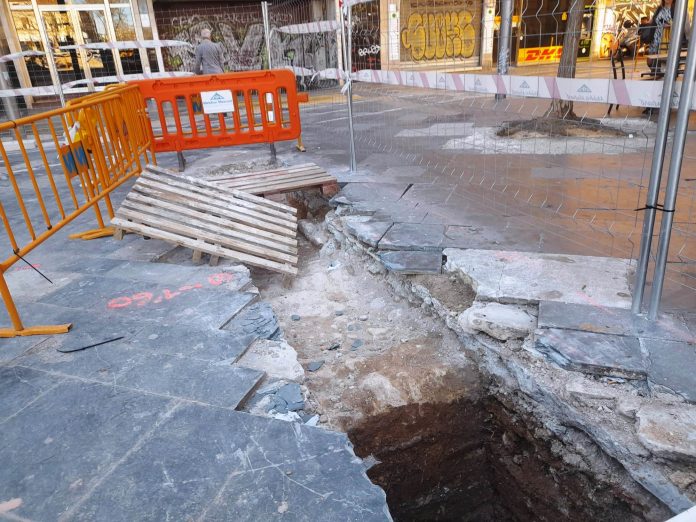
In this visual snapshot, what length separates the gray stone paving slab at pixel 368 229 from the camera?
4.43 m

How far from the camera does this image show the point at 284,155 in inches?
313

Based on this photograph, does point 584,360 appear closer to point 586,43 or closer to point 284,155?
point 586,43

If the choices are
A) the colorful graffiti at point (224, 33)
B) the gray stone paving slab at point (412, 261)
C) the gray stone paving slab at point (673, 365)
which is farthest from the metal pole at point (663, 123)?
the colorful graffiti at point (224, 33)

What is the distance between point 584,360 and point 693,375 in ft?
1.63

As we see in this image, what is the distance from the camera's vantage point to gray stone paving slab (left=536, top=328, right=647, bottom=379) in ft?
8.68

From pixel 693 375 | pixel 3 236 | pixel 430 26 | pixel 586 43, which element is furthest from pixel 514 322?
pixel 430 26

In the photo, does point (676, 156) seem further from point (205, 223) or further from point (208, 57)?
point (208, 57)

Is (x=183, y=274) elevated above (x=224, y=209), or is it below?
below

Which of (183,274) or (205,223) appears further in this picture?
(205,223)

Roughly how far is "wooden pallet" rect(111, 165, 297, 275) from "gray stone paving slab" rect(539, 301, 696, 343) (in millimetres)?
2130

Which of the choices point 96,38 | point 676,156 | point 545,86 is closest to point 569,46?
point 545,86

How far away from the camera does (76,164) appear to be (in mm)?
4359

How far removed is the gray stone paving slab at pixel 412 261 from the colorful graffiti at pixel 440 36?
2474mm

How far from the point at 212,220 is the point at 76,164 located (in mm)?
1217
